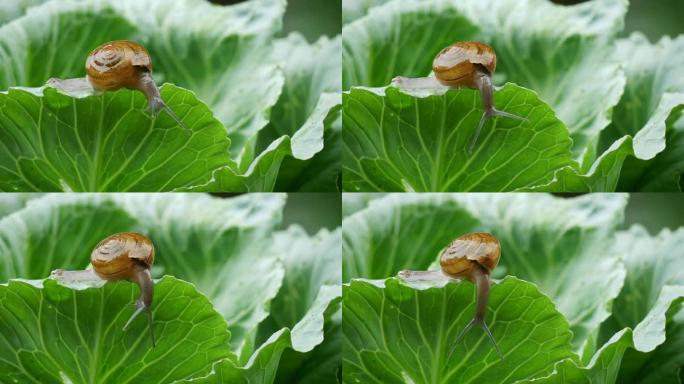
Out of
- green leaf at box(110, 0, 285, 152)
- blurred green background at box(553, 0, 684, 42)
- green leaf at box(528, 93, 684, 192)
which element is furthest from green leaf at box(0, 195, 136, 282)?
blurred green background at box(553, 0, 684, 42)

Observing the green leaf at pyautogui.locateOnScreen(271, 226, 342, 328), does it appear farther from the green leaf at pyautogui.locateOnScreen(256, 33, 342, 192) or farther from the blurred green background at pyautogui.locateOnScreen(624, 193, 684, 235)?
the blurred green background at pyautogui.locateOnScreen(624, 193, 684, 235)

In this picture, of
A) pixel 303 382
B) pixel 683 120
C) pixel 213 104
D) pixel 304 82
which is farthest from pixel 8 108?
pixel 683 120

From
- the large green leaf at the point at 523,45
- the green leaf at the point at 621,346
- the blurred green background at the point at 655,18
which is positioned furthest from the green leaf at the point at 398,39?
the green leaf at the point at 621,346

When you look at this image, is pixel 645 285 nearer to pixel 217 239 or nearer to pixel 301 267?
pixel 301 267

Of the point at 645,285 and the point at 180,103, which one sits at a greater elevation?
the point at 180,103

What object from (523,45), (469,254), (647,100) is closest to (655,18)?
(647,100)
